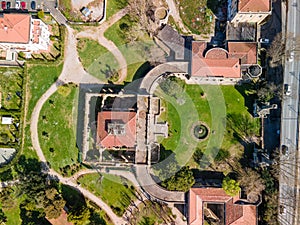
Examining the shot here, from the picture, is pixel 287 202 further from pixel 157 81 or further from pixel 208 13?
pixel 208 13

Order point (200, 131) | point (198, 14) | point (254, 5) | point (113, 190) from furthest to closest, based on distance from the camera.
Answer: point (198, 14) → point (113, 190) → point (200, 131) → point (254, 5)

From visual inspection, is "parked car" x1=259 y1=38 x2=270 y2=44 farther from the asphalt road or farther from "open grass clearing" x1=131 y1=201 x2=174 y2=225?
"open grass clearing" x1=131 y1=201 x2=174 y2=225

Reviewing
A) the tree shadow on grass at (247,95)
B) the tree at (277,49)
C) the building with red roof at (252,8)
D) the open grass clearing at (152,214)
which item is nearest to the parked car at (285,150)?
the tree shadow on grass at (247,95)

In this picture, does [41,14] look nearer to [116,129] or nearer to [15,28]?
[15,28]

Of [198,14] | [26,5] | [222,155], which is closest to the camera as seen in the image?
[222,155]

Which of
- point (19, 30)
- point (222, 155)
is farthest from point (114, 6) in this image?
point (222, 155)

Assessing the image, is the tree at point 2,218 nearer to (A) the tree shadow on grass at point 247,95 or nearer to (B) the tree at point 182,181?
(B) the tree at point 182,181

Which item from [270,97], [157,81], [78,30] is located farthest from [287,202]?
[78,30]
